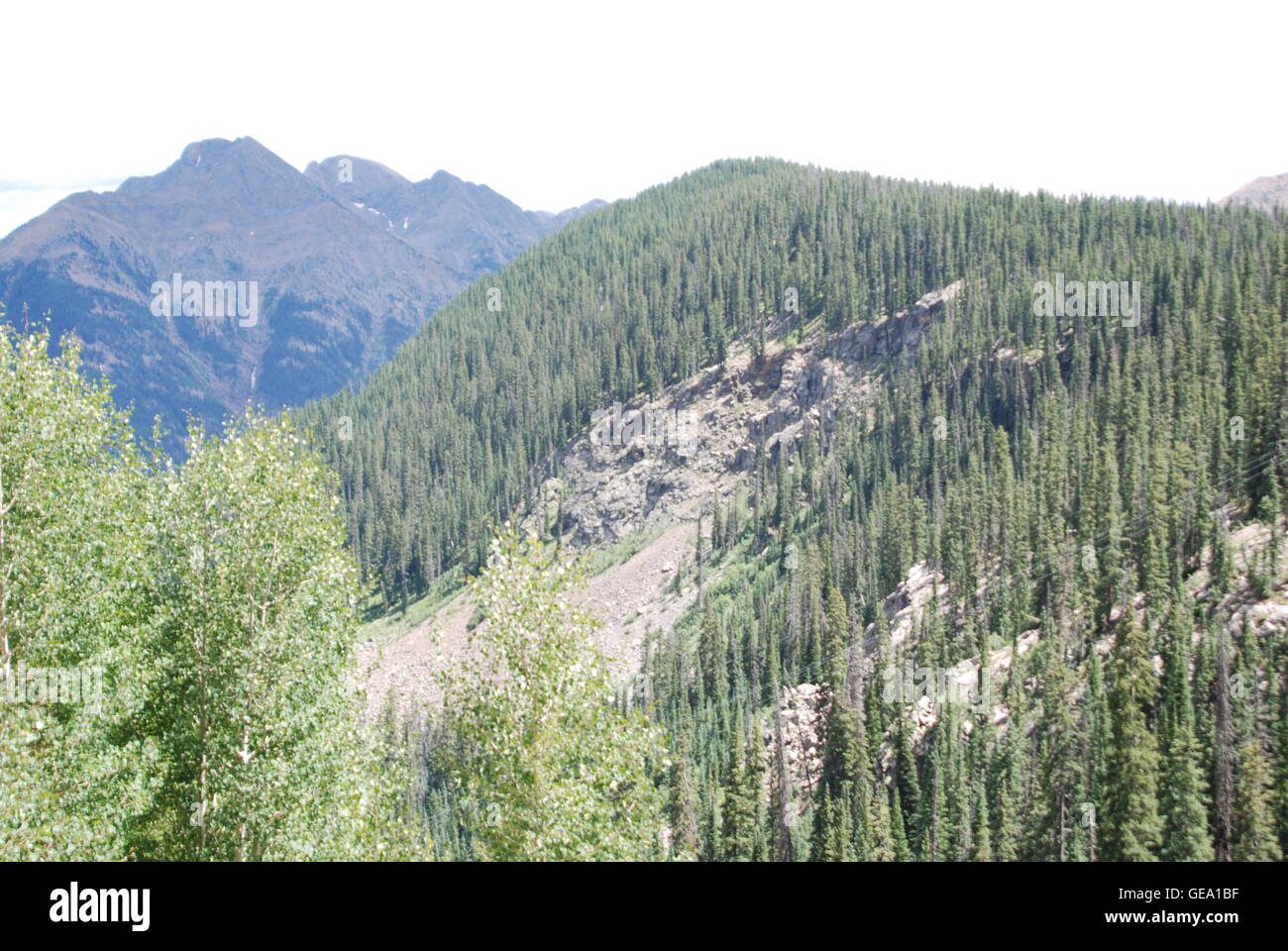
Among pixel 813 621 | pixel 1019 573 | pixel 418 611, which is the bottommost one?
pixel 813 621

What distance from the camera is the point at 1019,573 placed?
106625 millimetres

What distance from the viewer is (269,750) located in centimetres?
1936

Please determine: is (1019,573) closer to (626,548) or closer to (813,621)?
(813,621)

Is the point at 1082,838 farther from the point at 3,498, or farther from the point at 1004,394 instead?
the point at 1004,394

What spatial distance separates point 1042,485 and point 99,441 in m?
116

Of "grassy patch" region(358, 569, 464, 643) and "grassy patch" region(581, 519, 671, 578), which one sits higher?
"grassy patch" region(581, 519, 671, 578)

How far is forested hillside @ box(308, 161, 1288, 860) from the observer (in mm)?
68312

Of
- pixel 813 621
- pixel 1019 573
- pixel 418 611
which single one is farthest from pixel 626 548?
pixel 1019 573

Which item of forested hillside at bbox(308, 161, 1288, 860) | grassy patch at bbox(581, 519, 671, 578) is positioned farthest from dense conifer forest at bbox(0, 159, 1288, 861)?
grassy patch at bbox(581, 519, 671, 578)

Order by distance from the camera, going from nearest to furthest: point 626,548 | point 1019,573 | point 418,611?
point 1019,573, point 418,611, point 626,548

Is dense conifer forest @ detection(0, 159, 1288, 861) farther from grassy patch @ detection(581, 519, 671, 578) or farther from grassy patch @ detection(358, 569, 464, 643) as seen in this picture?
grassy patch @ detection(581, 519, 671, 578)

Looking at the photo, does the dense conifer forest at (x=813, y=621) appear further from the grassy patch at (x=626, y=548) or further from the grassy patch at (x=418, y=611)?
the grassy patch at (x=626, y=548)
